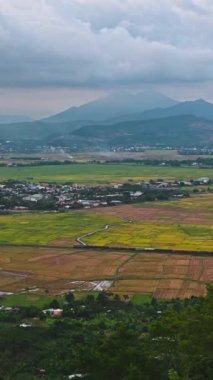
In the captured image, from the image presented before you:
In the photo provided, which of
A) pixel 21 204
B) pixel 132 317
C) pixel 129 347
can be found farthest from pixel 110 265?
pixel 21 204

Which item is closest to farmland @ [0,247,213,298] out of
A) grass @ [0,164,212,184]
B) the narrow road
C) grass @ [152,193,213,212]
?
the narrow road

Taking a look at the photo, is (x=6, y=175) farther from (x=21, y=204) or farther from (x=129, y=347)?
(x=129, y=347)

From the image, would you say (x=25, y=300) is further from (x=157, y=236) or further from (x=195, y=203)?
(x=195, y=203)

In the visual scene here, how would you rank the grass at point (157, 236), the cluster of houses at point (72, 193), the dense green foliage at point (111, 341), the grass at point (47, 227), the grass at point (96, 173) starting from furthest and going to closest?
the grass at point (96, 173), the cluster of houses at point (72, 193), the grass at point (47, 227), the grass at point (157, 236), the dense green foliage at point (111, 341)

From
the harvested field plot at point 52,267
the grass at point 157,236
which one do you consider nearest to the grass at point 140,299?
the harvested field plot at point 52,267

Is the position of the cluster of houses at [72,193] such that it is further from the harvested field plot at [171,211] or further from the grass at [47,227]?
the grass at [47,227]
